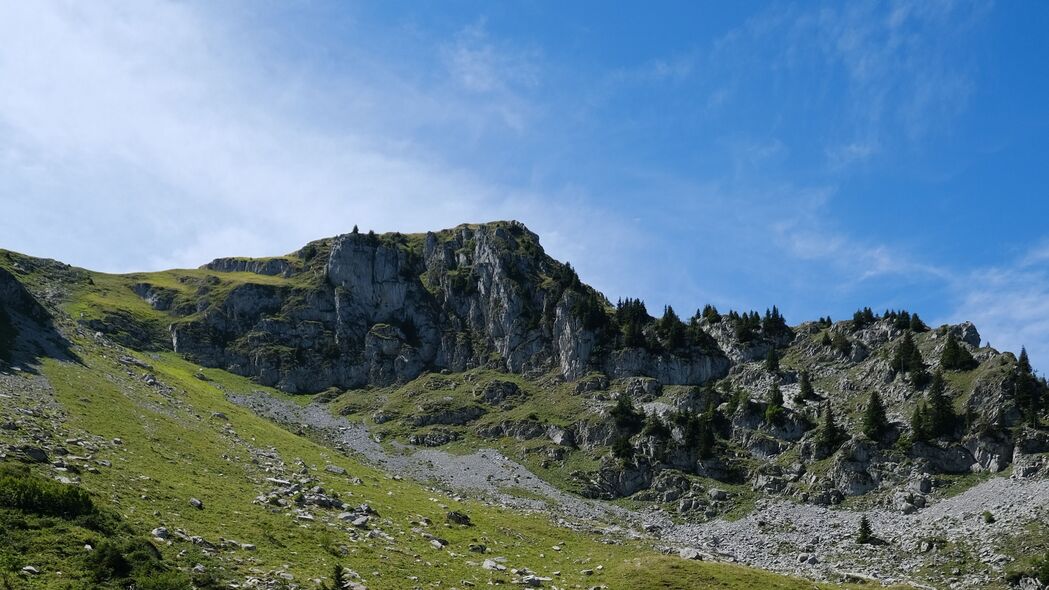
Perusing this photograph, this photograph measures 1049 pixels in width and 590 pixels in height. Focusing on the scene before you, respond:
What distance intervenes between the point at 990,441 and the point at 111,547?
362 feet

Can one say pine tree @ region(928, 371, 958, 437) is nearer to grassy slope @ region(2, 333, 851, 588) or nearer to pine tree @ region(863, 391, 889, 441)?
pine tree @ region(863, 391, 889, 441)

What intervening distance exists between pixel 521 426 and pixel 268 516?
302ft

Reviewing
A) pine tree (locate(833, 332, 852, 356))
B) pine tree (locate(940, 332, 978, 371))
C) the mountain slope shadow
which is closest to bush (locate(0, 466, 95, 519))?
the mountain slope shadow

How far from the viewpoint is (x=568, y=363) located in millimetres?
164375

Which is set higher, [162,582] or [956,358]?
[956,358]

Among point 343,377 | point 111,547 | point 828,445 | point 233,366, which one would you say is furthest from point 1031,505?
point 233,366

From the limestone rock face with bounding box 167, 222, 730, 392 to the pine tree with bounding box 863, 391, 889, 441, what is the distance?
146 ft

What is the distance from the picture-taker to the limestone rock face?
6481 inches

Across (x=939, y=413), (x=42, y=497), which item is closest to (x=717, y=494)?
(x=939, y=413)

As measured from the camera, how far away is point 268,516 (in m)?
47.0

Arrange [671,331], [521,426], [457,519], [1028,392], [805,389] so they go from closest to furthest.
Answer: [457,519] → [1028,392] → [805,389] → [521,426] → [671,331]

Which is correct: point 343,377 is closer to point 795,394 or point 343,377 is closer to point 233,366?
point 233,366

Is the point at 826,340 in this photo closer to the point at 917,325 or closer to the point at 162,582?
the point at 917,325

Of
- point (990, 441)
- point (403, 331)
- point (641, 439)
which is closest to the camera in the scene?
point (990, 441)
